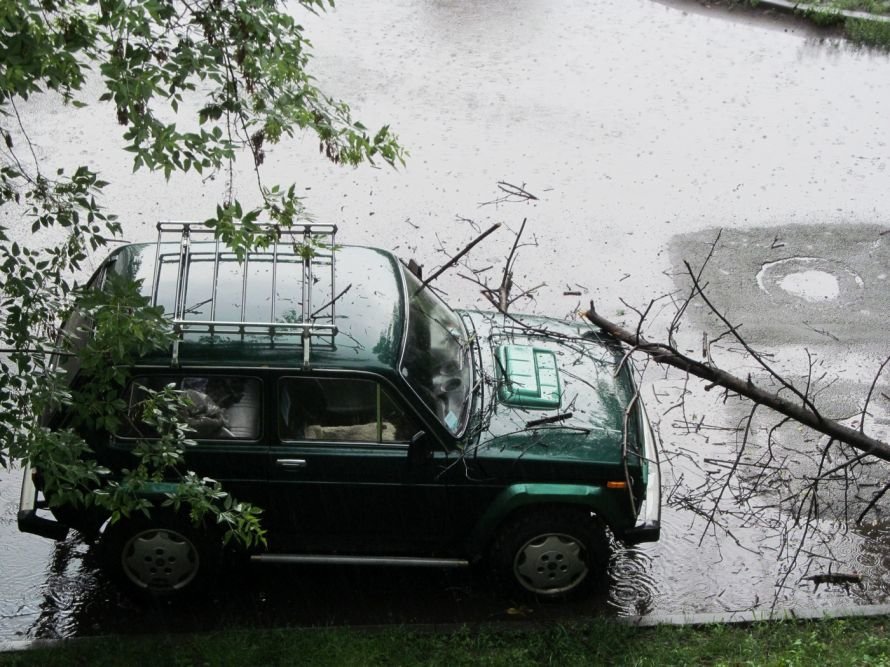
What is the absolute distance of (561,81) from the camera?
13.3 meters

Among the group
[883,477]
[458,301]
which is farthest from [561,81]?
[883,477]

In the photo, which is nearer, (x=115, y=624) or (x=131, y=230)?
(x=115, y=624)

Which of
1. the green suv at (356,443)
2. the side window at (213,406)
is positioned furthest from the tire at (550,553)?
the side window at (213,406)

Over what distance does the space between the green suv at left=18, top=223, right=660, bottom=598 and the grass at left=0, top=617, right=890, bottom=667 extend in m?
0.42

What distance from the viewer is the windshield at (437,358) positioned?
6113 millimetres

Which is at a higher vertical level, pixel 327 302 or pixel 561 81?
pixel 561 81

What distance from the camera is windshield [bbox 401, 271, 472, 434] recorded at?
611cm

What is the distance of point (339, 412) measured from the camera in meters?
6.02

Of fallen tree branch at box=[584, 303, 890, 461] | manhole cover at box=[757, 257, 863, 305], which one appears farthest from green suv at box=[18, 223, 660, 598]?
manhole cover at box=[757, 257, 863, 305]

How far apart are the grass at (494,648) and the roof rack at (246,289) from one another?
Answer: 1.62 m

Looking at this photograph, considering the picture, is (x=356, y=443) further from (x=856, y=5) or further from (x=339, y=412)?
(x=856, y=5)

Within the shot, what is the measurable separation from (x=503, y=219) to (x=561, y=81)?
361 cm

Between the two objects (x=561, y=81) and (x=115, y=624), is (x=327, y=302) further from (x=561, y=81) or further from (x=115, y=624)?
(x=561, y=81)

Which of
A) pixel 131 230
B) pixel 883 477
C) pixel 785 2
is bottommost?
pixel 883 477
